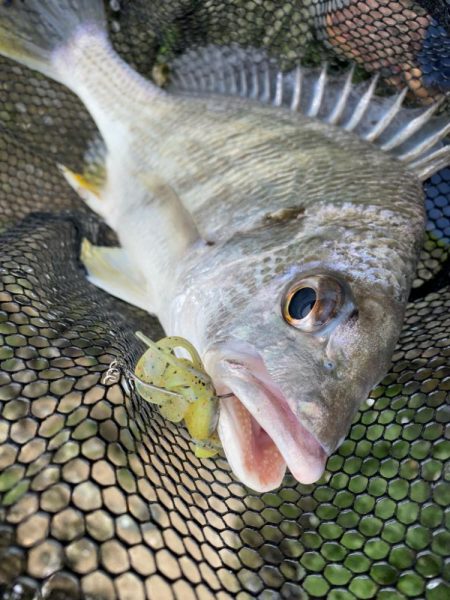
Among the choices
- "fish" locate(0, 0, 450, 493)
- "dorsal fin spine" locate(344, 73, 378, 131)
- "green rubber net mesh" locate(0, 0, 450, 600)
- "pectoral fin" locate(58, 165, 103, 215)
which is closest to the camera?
"green rubber net mesh" locate(0, 0, 450, 600)

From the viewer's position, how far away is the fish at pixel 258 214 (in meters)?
1.66

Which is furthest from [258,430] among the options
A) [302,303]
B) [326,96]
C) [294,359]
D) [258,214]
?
[326,96]

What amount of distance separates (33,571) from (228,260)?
1.23 m

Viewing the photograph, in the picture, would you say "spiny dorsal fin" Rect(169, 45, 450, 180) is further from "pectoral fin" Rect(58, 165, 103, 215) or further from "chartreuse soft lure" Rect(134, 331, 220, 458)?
"chartreuse soft lure" Rect(134, 331, 220, 458)

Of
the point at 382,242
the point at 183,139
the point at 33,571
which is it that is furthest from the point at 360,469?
the point at 183,139

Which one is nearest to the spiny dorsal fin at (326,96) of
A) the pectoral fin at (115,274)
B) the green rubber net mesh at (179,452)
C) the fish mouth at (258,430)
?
the green rubber net mesh at (179,452)

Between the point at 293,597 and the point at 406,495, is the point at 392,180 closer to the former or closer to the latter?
the point at 406,495

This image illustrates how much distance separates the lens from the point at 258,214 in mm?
2246

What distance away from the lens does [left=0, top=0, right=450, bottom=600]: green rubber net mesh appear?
145 centimetres

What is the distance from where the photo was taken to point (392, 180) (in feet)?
7.62

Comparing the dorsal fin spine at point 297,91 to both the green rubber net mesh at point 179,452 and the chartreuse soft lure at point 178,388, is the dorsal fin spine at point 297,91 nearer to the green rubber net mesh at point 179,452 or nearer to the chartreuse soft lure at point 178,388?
the green rubber net mesh at point 179,452

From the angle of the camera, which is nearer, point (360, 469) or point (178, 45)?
point (360, 469)

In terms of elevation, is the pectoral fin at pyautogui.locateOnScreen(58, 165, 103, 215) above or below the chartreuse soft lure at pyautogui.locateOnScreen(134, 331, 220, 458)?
above

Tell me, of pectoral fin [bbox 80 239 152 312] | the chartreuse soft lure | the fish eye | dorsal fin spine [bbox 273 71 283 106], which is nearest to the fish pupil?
the fish eye
